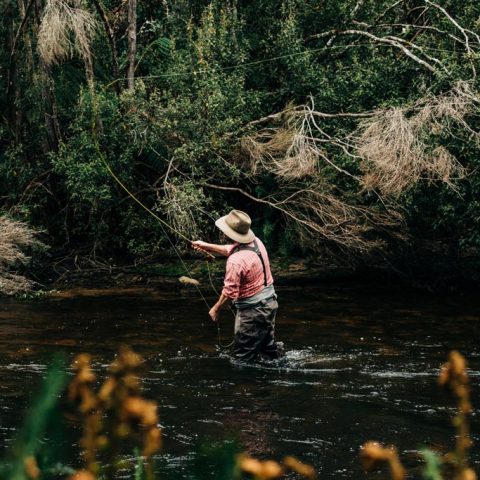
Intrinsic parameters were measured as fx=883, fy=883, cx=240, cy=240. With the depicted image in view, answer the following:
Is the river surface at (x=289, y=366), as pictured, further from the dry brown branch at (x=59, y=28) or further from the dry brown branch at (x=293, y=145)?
the dry brown branch at (x=59, y=28)

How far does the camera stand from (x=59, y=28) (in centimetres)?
1411

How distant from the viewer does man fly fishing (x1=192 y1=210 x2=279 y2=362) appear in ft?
29.9

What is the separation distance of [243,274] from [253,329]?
27.0 inches

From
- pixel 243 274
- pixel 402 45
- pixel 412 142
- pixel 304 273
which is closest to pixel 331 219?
pixel 304 273

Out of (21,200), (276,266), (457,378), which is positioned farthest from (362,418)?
(21,200)

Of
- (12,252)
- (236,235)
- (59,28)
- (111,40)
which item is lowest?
(12,252)

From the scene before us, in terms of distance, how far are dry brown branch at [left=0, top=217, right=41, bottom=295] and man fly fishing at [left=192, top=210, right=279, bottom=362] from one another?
16.5ft

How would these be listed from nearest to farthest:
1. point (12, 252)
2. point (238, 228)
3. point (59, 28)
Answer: point (238, 228), point (12, 252), point (59, 28)

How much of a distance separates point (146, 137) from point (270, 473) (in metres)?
14.4

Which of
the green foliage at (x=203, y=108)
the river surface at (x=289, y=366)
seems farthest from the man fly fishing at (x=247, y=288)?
the green foliage at (x=203, y=108)

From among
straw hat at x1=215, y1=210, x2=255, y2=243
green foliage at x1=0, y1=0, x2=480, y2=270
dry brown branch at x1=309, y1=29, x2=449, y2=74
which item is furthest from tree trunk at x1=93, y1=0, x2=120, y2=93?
straw hat at x1=215, y1=210, x2=255, y2=243

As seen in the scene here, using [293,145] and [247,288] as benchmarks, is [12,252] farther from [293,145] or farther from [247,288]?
[247,288]

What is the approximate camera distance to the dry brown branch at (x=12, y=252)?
1366cm

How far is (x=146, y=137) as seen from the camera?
49.6 feet
